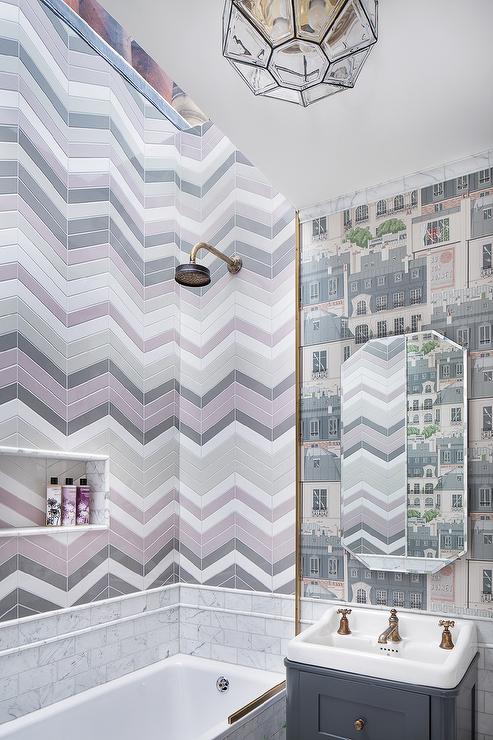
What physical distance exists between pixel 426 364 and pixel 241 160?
1391mm

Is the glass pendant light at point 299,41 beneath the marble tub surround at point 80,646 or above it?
above

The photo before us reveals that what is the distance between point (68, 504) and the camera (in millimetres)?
2615

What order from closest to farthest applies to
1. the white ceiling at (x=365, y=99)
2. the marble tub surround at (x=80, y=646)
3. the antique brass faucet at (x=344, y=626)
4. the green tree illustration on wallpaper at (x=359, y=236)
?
the white ceiling at (x=365, y=99) → the marble tub surround at (x=80, y=646) → the antique brass faucet at (x=344, y=626) → the green tree illustration on wallpaper at (x=359, y=236)

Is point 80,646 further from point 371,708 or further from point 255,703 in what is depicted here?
point 371,708

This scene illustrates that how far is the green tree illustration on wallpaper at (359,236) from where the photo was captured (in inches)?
107

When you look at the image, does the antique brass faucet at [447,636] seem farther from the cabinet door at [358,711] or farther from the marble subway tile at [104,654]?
the marble subway tile at [104,654]

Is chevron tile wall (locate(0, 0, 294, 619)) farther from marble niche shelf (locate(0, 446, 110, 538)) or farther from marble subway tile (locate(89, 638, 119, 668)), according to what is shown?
marble subway tile (locate(89, 638, 119, 668))

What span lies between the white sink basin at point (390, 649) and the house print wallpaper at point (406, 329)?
0.07 meters

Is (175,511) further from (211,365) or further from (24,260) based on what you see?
(24,260)

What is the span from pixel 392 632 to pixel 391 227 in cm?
156

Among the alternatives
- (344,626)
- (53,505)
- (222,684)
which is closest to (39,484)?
(53,505)

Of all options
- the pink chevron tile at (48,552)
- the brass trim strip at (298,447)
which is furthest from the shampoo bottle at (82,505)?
the brass trim strip at (298,447)

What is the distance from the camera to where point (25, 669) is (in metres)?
2.37

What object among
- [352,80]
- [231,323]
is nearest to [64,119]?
[231,323]
